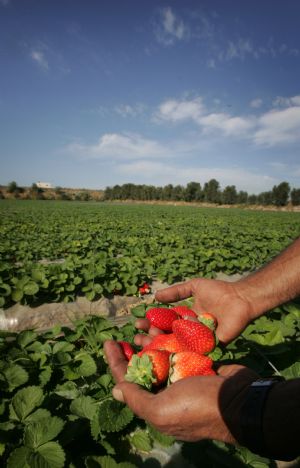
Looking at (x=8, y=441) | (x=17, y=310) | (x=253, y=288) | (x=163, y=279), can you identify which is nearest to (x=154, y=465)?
(x=8, y=441)

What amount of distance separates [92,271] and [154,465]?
3.79 metres

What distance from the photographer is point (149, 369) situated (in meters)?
1.50

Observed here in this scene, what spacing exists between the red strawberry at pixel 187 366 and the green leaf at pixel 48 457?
0.65 m

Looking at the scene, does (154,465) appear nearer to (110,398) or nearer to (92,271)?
(110,398)

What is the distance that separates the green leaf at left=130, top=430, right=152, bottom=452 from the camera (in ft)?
5.95

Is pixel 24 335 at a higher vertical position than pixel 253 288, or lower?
lower

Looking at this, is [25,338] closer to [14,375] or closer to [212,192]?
[14,375]

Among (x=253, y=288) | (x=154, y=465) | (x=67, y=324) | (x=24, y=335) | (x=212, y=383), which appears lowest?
(x=67, y=324)

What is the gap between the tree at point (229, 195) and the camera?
95.9m

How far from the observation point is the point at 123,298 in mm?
5500

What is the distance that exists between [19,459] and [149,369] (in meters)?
0.74

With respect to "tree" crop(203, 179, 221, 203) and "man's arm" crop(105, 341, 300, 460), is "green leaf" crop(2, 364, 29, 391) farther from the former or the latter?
"tree" crop(203, 179, 221, 203)

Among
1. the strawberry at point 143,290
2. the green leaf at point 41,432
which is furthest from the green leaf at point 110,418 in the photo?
the strawberry at point 143,290

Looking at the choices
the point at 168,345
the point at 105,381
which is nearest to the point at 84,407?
the point at 105,381
